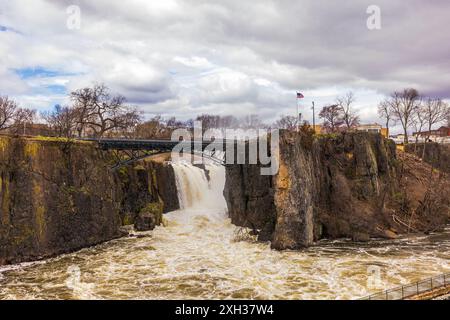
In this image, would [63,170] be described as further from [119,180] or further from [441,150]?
[441,150]

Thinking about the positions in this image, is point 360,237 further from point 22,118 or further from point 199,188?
point 22,118

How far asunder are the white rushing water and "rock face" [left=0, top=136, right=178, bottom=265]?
126cm

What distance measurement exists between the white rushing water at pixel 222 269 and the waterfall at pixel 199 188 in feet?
38.3

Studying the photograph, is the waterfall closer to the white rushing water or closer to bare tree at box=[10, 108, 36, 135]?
the white rushing water

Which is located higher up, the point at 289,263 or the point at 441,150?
the point at 441,150

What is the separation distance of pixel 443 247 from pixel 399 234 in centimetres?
507

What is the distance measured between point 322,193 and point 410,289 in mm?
16876

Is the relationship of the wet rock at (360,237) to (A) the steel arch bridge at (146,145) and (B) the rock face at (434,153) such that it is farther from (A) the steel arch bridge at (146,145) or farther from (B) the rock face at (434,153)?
(B) the rock face at (434,153)

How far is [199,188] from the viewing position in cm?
4875

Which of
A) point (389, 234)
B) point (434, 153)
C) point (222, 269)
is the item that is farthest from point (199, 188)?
point (434, 153)

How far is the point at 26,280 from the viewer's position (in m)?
22.7

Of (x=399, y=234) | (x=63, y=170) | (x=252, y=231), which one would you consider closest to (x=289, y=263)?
(x=252, y=231)

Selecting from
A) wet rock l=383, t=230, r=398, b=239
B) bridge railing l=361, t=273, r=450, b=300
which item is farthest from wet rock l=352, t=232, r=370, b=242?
bridge railing l=361, t=273, r=450, b=300

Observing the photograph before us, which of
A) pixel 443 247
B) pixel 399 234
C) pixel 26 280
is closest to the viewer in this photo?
pixel 26 280
